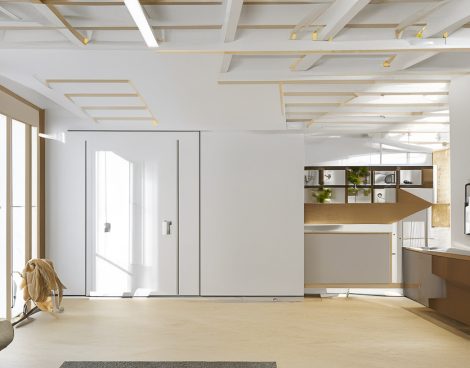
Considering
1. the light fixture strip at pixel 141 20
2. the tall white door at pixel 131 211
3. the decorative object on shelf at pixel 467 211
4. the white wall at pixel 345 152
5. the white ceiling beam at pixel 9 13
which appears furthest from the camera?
the white wall at pixel 345 152

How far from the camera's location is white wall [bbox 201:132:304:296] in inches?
367

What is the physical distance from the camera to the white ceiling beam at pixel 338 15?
14.4 feet

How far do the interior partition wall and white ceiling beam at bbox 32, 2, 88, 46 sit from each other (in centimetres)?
192

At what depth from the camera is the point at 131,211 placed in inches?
367

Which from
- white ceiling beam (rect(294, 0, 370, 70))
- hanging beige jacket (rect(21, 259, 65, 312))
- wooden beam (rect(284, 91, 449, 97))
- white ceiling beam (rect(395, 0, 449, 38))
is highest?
white ceiling beam (rect(395, 0, 449, 38))

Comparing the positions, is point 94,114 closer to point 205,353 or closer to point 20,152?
point 20,152

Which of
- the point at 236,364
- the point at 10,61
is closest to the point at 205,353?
the point at 236,364

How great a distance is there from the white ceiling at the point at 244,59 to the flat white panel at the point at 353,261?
5.68 ft

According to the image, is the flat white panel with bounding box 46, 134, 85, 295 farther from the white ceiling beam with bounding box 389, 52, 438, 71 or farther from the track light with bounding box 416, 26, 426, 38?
the track light with bounding box 416, 26, 426, 38

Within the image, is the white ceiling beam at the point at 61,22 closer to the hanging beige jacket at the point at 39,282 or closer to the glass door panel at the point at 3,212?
the glass door panel at the point at 3,212

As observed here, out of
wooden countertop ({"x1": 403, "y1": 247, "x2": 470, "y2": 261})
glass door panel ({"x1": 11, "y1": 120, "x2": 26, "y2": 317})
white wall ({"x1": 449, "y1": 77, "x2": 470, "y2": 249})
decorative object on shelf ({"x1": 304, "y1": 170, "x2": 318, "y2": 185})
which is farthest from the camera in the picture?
decorative object on shelf ({"x1": 304, "y1": 170, "x2": 318, "y2": 185})

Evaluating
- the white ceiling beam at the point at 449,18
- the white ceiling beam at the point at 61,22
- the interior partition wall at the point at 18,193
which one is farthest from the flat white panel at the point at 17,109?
the white ceiling beam at the point at 449,18

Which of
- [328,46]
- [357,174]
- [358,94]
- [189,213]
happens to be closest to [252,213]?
[189,213]

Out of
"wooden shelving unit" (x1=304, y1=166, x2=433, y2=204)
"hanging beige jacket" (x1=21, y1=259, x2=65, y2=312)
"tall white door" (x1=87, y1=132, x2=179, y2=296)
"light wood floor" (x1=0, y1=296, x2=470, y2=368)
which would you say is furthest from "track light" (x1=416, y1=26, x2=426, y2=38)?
"wooden shelving unit" (x1=304, y1=166, x2=433, y2=204)
